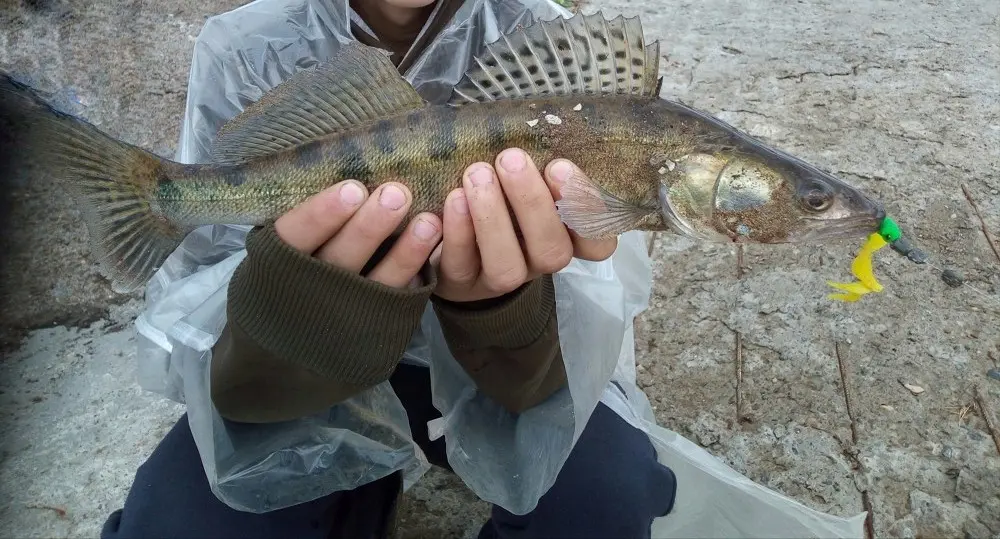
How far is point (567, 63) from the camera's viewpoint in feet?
5.49

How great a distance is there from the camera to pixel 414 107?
1668mm

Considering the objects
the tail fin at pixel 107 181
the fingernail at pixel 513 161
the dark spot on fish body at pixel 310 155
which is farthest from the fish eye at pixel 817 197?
the tail fin at pixel 107 181

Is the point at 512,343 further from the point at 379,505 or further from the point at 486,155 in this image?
the point at 379,505

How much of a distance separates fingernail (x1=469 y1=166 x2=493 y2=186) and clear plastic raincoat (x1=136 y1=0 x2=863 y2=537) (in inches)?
21.8

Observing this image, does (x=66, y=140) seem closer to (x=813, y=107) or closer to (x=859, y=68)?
(x=813, y=107)

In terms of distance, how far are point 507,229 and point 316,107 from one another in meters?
0.59

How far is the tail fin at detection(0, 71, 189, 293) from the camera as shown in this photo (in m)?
1.53

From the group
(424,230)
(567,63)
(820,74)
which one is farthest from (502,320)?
(820,74)

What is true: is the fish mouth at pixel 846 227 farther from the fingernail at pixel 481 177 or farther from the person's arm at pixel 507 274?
the fingernail at pixel 481 177

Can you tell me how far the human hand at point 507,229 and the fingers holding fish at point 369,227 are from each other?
119 millimetres

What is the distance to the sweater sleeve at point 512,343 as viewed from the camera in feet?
5.76

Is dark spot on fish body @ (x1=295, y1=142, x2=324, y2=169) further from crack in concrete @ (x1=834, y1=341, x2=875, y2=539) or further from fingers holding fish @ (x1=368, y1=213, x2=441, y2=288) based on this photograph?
crack in concrete @ (x1=834, y1=341, x2=875, y2=539)

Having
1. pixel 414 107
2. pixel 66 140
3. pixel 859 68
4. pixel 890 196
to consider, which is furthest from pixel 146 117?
pixel 859 68

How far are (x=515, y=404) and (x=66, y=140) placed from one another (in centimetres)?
135
